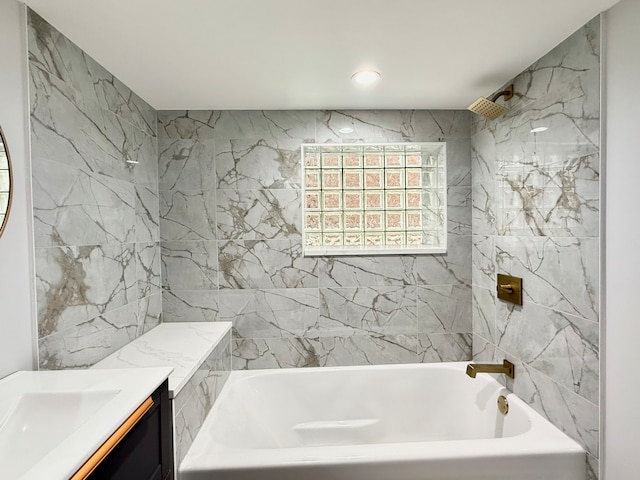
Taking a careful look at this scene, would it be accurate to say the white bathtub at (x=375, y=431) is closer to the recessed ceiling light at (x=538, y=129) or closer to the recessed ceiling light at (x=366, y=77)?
the recessed ceiling light at (x=538, y=129)

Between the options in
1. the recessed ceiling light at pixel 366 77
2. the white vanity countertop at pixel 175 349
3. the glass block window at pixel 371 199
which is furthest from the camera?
the glass block window at pixel 371 199

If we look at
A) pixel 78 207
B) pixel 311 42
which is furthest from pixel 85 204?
pixel 311 42

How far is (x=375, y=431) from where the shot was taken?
2199 millimetres

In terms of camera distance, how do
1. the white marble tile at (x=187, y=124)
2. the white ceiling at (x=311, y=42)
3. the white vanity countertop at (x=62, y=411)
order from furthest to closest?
the white marble tile at (x=187, y=124)
the white ceiling at (x=311, y=42)
the white vanity countertop at (x=62, y=411)

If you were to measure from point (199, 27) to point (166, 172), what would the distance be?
1.17 metres

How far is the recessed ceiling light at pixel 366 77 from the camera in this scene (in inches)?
69.2

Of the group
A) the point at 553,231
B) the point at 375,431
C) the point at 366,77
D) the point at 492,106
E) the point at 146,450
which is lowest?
the point at 375,431

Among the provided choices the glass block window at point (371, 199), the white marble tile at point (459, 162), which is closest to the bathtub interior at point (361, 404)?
the glass block window at point (371, 199)

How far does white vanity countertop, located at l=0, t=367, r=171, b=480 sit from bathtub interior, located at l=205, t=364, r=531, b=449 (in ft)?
3.43

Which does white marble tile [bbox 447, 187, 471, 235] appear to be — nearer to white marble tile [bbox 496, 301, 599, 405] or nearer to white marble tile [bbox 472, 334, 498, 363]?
white marble tile [bbox 496, 301, 599, 405]

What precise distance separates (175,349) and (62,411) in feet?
2.53

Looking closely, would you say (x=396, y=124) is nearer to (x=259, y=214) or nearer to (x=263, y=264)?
(x=259, y=214)

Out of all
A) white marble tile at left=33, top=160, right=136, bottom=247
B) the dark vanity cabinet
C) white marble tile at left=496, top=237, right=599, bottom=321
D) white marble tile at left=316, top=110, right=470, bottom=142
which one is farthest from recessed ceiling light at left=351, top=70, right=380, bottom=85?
the dark vanity cabinet

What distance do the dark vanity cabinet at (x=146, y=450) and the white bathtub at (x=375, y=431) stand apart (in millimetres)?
259
